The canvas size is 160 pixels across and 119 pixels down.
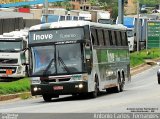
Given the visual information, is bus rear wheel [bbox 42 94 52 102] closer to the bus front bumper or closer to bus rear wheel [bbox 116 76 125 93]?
the bus front bumper

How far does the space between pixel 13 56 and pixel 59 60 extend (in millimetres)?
18483

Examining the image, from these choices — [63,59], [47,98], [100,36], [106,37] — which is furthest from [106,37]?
[63,59]

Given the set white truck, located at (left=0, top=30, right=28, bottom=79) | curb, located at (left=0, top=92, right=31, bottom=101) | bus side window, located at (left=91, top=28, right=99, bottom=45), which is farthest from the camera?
white truck, located at (left=0, top=30, right=28, bottom=79)

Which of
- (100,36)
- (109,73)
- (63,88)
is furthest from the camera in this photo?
(109,73)

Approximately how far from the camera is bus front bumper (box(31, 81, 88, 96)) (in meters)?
27.4

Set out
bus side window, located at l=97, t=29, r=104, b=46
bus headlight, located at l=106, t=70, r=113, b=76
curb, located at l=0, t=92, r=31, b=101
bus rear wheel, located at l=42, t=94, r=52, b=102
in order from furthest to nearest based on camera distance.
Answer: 1. curb, located at l=0, t=92, r=31, b=101
2. bus headlight, located at l=106, t=70, r=113, b=76
3. bus side window, located at l=97, t=29, r=104, b=46
4. bus rear wheel, located at l=42, t=94, r=52, b=102

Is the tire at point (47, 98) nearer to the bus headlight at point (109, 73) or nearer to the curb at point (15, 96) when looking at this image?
the curb at point (15, 96)

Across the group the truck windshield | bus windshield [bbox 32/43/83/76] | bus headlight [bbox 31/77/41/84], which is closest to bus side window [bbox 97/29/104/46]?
bus windshield [bbox 32/43/83/76]

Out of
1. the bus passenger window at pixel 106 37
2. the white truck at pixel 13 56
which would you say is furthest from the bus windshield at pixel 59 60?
the white truck at pixel 13 56

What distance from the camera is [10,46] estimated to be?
46.1m

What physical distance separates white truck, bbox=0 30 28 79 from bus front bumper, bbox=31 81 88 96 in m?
17.8

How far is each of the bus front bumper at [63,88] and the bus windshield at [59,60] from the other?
0.48 metres

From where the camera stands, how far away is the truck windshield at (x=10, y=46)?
150 feet

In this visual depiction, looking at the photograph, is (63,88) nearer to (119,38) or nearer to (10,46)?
(119,38)
